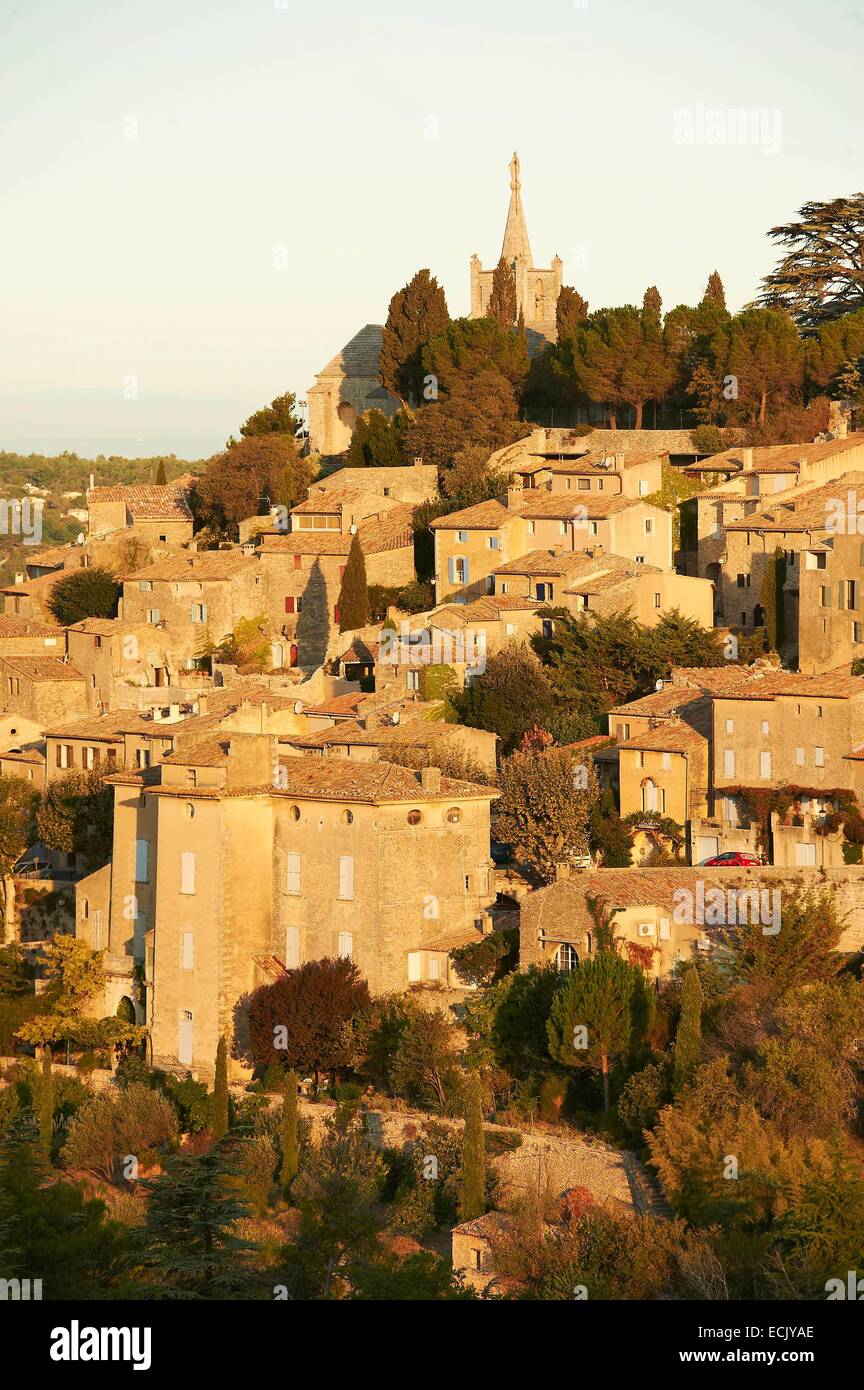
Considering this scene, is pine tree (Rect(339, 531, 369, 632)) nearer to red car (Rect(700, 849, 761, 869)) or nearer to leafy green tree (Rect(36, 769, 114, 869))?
leafy green tree (Rect(36, 769, 114, 869))

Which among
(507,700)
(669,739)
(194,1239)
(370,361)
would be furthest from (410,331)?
(194,1239)

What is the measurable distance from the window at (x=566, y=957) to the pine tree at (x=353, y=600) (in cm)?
2008

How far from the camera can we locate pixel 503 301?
68812 mm

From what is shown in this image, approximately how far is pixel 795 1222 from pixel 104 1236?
8.25 metres

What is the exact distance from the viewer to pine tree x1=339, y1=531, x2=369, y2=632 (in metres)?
53.9

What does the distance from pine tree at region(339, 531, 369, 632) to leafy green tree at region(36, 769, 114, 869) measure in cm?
1015

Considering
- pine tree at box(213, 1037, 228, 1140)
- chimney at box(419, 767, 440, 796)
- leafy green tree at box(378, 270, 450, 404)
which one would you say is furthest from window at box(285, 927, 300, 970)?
leafy green tree at box(378, 270, 450, 404)

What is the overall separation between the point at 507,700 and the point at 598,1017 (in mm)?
13871

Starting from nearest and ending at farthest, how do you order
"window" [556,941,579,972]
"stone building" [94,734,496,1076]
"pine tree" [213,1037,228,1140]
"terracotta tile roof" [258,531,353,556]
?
"pine tree" [213,1037,228,1140] → "window" [556,941,579,972] → "stone building" [94,734,496,1076] → "terracotta tile roof" [258,531,353,556]

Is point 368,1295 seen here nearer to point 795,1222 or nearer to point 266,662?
point 795,1222

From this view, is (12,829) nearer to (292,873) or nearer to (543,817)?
(292,873)

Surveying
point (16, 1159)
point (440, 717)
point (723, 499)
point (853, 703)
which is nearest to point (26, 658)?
point (440, 717)

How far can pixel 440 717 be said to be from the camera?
4606 centimetres

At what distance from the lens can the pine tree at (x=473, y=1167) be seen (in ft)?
102
